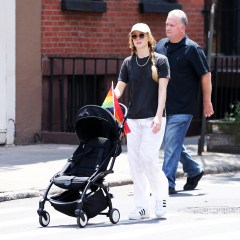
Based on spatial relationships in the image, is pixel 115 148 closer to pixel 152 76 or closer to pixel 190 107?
pixel 152 76

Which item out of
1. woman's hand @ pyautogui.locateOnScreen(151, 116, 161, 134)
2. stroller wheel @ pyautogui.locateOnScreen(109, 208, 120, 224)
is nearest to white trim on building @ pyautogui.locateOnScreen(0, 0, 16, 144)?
woman's hand @ pyautogui.locateOnScreen(151, 116, 161, 134)

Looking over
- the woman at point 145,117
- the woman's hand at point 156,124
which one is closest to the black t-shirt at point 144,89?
the woman at point 145,117

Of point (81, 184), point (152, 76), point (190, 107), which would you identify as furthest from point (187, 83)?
point (81, 184)

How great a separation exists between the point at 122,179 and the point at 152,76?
309 centimetres

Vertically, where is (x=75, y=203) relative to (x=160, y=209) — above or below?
above

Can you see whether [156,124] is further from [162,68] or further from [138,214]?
[138,214]

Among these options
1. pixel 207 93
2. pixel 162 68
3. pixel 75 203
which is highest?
pixel 162 68

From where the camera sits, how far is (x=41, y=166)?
14.3m

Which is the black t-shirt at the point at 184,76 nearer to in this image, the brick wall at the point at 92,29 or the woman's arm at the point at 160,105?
the woman's arm at the point at 160,105

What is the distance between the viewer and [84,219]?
385 inches

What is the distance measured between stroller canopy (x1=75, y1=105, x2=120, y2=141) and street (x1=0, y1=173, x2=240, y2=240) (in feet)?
2.66

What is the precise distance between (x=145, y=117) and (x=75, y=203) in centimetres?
115

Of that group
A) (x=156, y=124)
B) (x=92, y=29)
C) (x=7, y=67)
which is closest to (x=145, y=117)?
(x=156, y=124)

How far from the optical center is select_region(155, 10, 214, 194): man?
12.2 metres
